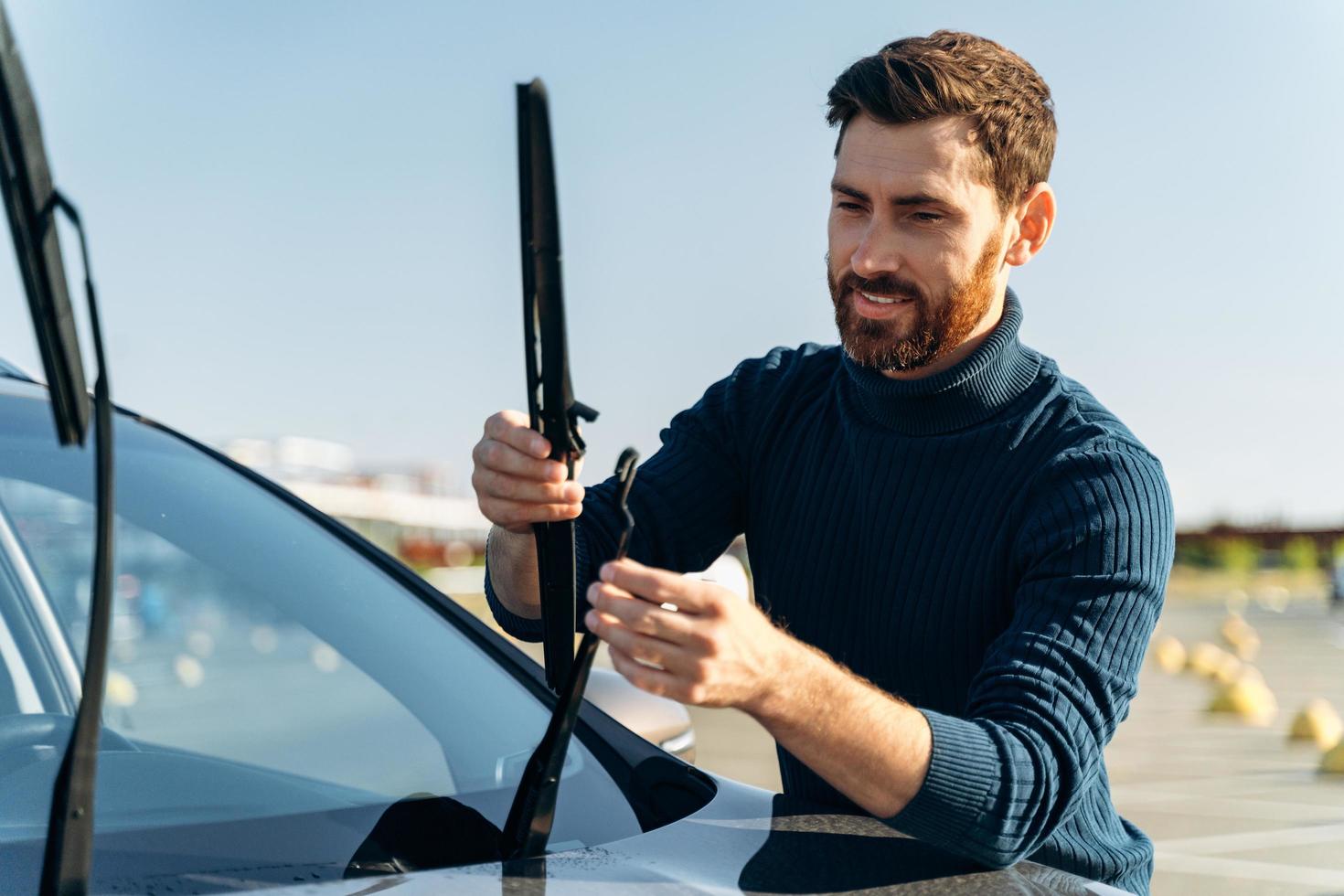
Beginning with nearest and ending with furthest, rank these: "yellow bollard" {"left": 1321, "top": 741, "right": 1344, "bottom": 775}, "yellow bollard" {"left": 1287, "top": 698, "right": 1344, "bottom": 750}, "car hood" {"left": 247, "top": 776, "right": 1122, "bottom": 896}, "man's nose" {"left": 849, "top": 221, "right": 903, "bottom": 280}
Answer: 1. "car hood" {"left": 247, "top": 776, "right": 1122, "bottom": 896}
2. "man's nose" {"left": 849, "top": 221, "right": 903, "bottom": 280}
3. "yellow bollard" {"left": 1321, "top": 741, "right": 1344, "bottom": 775}
4. "yellow bollard" {"left": 1287, "top": 698, "right": 1344, "bottom": 750}

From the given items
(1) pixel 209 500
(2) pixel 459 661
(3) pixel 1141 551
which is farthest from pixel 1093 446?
(1) pixel 209 500

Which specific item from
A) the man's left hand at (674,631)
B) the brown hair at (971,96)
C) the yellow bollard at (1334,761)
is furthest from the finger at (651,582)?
the yellow bollard at (1334,761)

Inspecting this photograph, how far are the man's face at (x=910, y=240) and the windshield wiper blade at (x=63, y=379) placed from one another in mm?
1265

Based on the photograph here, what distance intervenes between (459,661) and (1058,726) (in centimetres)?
79

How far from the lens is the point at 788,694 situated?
1.47 meters

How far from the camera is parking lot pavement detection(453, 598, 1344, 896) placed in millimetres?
5191

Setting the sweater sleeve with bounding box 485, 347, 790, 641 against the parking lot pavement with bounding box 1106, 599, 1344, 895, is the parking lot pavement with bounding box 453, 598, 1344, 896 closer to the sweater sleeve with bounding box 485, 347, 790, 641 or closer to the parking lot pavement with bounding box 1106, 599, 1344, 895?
the parking lot pavement with bounding box 1106, 599, 1344, 895

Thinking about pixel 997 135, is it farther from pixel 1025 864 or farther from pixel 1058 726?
pixel 1025 864

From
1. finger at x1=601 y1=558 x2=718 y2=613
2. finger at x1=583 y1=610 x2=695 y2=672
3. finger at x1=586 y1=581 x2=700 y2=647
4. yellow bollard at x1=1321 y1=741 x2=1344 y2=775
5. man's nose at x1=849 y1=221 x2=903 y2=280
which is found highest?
man's nose at x1=849 y1=221 x2=903 y2=280

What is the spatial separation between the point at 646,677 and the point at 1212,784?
20.9ft

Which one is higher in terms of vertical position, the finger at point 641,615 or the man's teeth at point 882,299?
the man's teeth at point 882,299

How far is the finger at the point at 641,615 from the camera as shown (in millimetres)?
1280

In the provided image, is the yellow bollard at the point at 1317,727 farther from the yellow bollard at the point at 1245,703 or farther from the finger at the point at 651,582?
the finger at the point at 651,582

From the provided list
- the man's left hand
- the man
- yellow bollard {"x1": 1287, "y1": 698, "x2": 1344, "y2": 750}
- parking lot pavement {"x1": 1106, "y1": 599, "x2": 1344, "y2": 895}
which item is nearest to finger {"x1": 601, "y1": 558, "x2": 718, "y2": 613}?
the man's left hand
